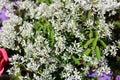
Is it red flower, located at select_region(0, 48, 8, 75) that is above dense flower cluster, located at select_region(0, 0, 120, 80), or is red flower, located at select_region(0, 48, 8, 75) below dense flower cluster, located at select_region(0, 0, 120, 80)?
below

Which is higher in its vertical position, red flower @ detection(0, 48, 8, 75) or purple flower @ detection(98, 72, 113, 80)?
purple flower @ detection(98, 72, 113, 80)

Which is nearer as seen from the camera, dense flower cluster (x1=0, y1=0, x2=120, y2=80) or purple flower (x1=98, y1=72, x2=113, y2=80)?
dense flower cluster (x1=0, y1=0, x2=120, y2=80)

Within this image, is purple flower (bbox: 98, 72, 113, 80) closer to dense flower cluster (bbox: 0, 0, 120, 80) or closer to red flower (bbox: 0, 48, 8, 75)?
dense flower cluster (bbox: 0, 0, 120, 80)

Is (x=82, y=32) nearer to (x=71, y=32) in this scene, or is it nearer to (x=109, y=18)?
(x=71, y=32)

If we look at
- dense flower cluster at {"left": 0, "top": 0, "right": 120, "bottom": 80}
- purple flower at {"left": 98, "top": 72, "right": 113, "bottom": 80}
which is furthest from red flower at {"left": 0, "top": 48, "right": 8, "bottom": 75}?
purple flower at {"left": 98, "top": 72, "right": 113, "bottom": 80}

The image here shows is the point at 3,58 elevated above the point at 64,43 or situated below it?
below

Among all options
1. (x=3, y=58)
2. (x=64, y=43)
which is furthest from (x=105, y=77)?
(x=3, y=58)

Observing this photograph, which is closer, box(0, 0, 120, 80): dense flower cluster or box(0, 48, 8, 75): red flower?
box(0, 0, 120, 80): dense flower cluster

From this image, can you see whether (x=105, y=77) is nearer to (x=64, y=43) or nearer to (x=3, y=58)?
(x=64, y=43)

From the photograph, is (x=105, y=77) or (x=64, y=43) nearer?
(x=64, y=43)
